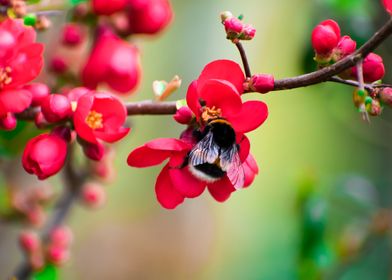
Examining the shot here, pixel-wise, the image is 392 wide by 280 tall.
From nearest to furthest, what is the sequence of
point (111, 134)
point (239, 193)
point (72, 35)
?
1. point (111, 134)
2. point (72, 35)
3. point (239, 193)

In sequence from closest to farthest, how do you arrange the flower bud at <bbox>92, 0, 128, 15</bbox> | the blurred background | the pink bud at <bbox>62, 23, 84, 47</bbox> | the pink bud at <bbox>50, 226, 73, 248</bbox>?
the flower bud at <bbox>92, 0, 128, 15</bbox>
the pink bud at <bbox>62, 23, 84, 47</bbox>
the pink bud at <bbox>50, 226, 73, 248</bbox>
the blurred background

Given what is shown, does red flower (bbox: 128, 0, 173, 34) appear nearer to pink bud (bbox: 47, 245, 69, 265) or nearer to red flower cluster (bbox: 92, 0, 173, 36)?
red flower cluster (bbox: 92, 0, 173, 36)

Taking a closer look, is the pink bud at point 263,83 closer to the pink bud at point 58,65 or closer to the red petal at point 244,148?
the red petal at point 244,148

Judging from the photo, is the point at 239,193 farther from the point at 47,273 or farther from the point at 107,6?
the point at 107,6

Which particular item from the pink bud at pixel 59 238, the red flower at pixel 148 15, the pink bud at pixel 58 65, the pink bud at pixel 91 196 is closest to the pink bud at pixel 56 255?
the pink bud at pixel 59 238

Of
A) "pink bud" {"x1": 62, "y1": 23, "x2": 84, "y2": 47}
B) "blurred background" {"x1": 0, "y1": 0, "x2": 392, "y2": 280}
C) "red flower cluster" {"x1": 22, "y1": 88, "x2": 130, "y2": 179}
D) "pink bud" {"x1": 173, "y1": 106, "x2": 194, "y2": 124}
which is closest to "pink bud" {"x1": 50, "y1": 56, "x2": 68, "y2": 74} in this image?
"pink bud" {"x1": 62, "y1": 23, "x2": 84, "y2": 47}

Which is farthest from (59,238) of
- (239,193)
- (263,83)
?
(239,193)

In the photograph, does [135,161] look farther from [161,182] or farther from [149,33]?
[149,33]
